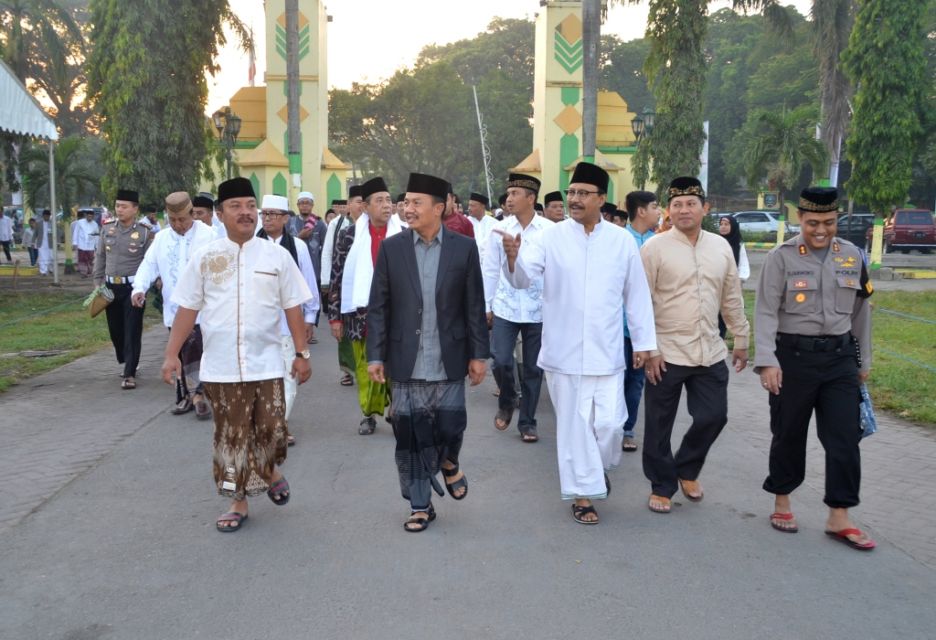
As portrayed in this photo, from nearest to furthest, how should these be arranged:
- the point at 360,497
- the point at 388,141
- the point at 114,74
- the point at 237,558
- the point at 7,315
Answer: the point at 237,558 → the point at 360,497 → the point at 7,315 → the point at 114,74 → the point at 388,141

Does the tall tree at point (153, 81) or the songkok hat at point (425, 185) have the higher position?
the tall tree at point (153, 81)

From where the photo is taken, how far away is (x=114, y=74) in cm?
2175

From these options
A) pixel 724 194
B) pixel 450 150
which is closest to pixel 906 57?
pixel 450 150

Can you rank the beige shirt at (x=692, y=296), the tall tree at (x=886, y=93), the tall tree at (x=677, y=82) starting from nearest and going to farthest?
the beige shirt at (x=692, y=296) → the tall tree at (x=886, y=93) → the tall tree at (x=677, y=82)

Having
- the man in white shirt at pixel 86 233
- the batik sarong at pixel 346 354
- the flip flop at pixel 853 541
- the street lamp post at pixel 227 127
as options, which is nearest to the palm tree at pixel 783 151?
the street lamp post at pixel 227 127

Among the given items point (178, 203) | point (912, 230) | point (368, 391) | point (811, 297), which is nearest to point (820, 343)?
point (811, 297)

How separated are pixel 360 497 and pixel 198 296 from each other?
1636 millimetres

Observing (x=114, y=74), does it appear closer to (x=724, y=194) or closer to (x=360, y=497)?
(x=360, y=497)

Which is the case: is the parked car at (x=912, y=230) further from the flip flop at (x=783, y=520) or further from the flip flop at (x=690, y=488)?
the flip flop at (x=783, y=520)

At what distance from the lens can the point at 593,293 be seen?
5.61m

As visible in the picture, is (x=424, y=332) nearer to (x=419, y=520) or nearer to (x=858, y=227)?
(x=419, y=520)

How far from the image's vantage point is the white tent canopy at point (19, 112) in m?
15.0

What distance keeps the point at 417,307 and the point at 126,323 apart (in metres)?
5.25

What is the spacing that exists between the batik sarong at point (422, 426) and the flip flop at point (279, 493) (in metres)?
0.73
